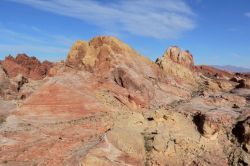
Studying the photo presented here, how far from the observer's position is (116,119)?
3100 centimetres

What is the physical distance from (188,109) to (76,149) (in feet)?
35.1

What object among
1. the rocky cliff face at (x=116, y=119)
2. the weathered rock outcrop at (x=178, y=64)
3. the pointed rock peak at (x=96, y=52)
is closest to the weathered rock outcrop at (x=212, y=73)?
the weathered rock outcrop at (x=178, y=64)

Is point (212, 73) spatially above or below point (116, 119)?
above

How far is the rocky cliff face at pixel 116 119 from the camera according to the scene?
27.0 m

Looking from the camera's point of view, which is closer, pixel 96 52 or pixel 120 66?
pixel 120 66

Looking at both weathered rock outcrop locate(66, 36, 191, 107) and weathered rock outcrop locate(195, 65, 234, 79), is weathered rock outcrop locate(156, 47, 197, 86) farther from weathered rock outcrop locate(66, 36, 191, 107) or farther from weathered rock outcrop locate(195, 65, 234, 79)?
weathered rock outcrop locate(195, 65, 234, 79)

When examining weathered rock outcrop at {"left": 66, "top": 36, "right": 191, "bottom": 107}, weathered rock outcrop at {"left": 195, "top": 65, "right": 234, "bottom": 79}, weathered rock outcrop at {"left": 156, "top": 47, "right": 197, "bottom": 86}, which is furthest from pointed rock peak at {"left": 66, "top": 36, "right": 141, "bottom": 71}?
weathered rock outcrop at {"left": 195, "top": 65, "right": 234, "bottom": 79}

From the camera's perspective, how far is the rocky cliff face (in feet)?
88.6

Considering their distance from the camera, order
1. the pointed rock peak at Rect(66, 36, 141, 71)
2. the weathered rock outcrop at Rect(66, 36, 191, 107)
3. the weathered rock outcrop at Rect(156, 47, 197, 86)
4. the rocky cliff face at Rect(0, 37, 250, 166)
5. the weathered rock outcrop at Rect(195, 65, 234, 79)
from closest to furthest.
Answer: the rocky cliff face at Rect(0, 37, 250, 166) → the weathered rock outcrop at Rect(66, 36, 191, 107) → the pointed rock peak at Rect(66, 36, 141, 71) → the weathered rock outcrop at Rect(156, 47, 197, 86) → the weathered rock outcrop at Rect(195, 65, 234, 79)

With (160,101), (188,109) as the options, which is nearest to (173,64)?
(160,101)

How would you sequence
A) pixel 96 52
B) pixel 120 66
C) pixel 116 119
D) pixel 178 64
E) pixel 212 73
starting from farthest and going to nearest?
pixel 212 73 < pixel 178 64 < pixel 96 52 < pixel 120 66 < pixel 116 119

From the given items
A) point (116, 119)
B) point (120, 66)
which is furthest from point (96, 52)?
point (116, 119)

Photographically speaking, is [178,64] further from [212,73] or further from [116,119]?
[212,73]

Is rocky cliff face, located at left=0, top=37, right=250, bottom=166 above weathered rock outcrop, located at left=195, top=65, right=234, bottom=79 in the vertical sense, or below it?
below
